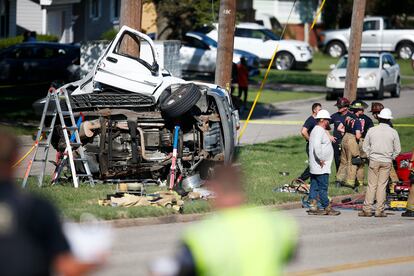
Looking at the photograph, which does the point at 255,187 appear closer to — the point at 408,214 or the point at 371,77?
the point at 408,214

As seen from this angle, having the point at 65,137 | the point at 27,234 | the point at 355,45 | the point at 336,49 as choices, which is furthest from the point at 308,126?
the point at 336,49

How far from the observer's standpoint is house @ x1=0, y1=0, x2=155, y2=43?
45625mm

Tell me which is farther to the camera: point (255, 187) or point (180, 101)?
point (255, 187)

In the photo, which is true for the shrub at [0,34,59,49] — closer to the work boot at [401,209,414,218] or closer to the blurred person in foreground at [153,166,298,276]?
the work boot at [401,209,414,218]

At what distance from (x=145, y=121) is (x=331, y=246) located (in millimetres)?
5620

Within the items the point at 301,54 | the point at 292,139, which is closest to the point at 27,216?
the point at 292,139

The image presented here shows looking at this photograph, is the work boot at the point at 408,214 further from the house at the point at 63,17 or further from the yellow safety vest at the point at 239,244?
the house at the point at 63,17

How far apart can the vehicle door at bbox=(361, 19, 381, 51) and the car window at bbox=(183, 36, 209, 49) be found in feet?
52.1

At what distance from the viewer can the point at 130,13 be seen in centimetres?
2209

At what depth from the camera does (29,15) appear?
47156 mm

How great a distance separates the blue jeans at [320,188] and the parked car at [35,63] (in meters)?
19.6

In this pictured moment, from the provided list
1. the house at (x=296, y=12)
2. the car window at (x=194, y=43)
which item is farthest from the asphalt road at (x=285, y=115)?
the house at (x=296, y=12)

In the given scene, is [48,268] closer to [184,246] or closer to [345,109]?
[184,246]

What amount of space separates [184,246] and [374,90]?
32441 millimetres
